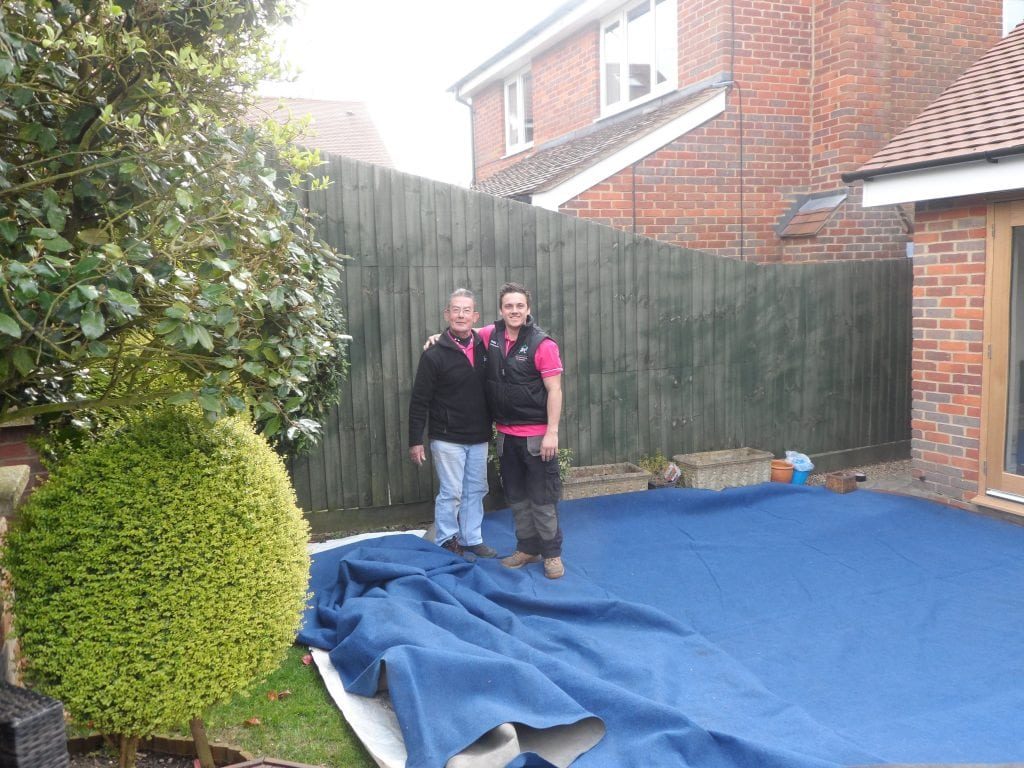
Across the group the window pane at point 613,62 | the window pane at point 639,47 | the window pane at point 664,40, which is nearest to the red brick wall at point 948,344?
the window pane at point 664,40

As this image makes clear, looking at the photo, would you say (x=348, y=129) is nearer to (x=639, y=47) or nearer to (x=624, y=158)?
(x=639, y=47)

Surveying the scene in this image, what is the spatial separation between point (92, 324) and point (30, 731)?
1.10 m

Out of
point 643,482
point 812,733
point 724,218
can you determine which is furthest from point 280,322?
point 724,218

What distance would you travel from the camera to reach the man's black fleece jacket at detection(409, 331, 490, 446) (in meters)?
5.85

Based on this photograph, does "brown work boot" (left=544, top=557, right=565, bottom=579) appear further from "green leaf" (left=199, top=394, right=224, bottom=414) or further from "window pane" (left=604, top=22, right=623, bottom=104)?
"window pane" (left=604, top=22, right=623, bottom=104)

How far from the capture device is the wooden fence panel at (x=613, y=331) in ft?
21.8

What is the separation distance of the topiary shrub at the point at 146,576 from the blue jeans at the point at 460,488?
112 inches

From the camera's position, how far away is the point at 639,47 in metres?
11.5

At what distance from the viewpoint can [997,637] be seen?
4508 mm

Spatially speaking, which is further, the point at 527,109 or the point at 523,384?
the point at 527,109

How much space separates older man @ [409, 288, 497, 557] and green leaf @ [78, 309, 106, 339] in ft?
12.0

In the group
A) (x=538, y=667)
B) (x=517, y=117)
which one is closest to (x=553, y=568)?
(x=538, y=667)

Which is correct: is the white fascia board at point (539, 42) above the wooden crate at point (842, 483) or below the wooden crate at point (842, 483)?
above

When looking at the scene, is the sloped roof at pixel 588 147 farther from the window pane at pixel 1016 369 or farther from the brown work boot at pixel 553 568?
the brown work boot at pixel 553 568
